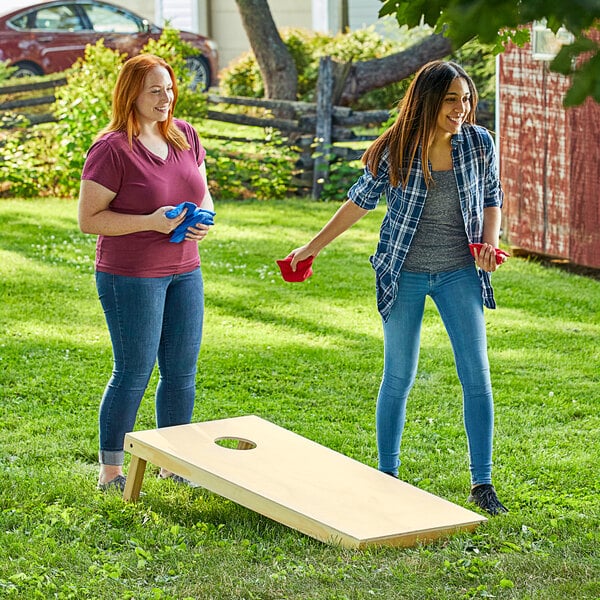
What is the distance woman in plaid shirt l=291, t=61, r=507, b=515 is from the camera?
173 inches

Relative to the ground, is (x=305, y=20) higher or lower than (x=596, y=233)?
higher

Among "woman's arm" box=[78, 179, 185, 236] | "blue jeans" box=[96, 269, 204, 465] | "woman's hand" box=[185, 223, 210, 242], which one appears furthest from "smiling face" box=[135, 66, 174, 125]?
"blue jeans" box=[96, 269, 204, 465]

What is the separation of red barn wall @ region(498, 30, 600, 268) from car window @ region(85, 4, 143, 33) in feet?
33.9

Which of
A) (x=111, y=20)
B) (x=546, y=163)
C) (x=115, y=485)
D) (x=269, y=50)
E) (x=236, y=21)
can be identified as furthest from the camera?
(x=236, y=21)

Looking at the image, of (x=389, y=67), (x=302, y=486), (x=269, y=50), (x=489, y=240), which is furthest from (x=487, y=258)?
(x=269, y=50)

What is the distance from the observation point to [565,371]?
6.73m

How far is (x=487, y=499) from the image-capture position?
179 inches

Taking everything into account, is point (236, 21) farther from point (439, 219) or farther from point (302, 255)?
point (439, 219)

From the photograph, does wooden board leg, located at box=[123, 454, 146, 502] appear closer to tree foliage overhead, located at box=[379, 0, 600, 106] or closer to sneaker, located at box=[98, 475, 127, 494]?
sneaker, located at box=[98, 475, 127, 494]

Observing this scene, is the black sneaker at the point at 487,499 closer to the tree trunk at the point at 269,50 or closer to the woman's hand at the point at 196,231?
the woman's hand at the point at 196,231

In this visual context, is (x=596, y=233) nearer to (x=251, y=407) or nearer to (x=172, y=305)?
(x=251, y=407)

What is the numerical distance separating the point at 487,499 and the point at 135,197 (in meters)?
1.86

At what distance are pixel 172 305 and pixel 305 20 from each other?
18.5m

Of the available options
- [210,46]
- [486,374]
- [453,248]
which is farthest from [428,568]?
[210,46]
